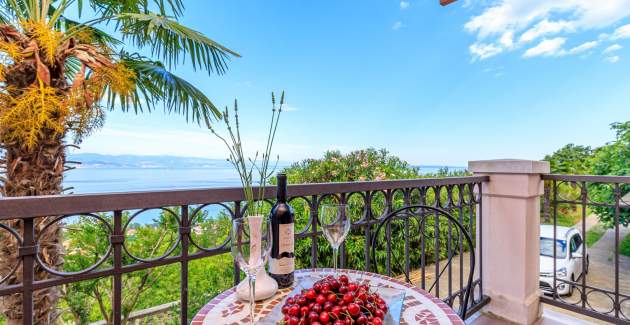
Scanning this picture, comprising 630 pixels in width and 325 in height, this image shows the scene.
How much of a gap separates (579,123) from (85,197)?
8561 millimetres

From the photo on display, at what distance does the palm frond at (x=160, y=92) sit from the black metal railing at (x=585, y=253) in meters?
2.71

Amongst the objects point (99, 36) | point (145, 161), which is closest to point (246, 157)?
point (99, 36)

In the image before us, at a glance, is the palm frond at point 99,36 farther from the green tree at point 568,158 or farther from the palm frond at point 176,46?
the green tree at point 568,158

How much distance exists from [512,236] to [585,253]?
53 cm

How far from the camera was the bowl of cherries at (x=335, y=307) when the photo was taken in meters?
0.54

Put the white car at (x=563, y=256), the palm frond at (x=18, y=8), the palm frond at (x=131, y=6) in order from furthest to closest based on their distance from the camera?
1. the white car at (x=563, y=256)
2. the palm frond at (x=131, y=6)
3. the palm frond at (x=18, y=8)

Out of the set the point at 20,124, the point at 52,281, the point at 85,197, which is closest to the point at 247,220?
the point at 85,197

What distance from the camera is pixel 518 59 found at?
7207 mm

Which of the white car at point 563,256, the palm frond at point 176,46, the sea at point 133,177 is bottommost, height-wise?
the white car at point 563,256

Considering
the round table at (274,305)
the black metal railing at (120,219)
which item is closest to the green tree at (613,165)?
the black metal railing at (120,219)

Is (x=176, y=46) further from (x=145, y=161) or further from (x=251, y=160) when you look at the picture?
(x=251, y=160)

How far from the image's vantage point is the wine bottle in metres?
0.85

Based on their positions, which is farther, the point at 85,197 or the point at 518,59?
the point at 518,59

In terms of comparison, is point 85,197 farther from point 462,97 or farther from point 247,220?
point 462,97
